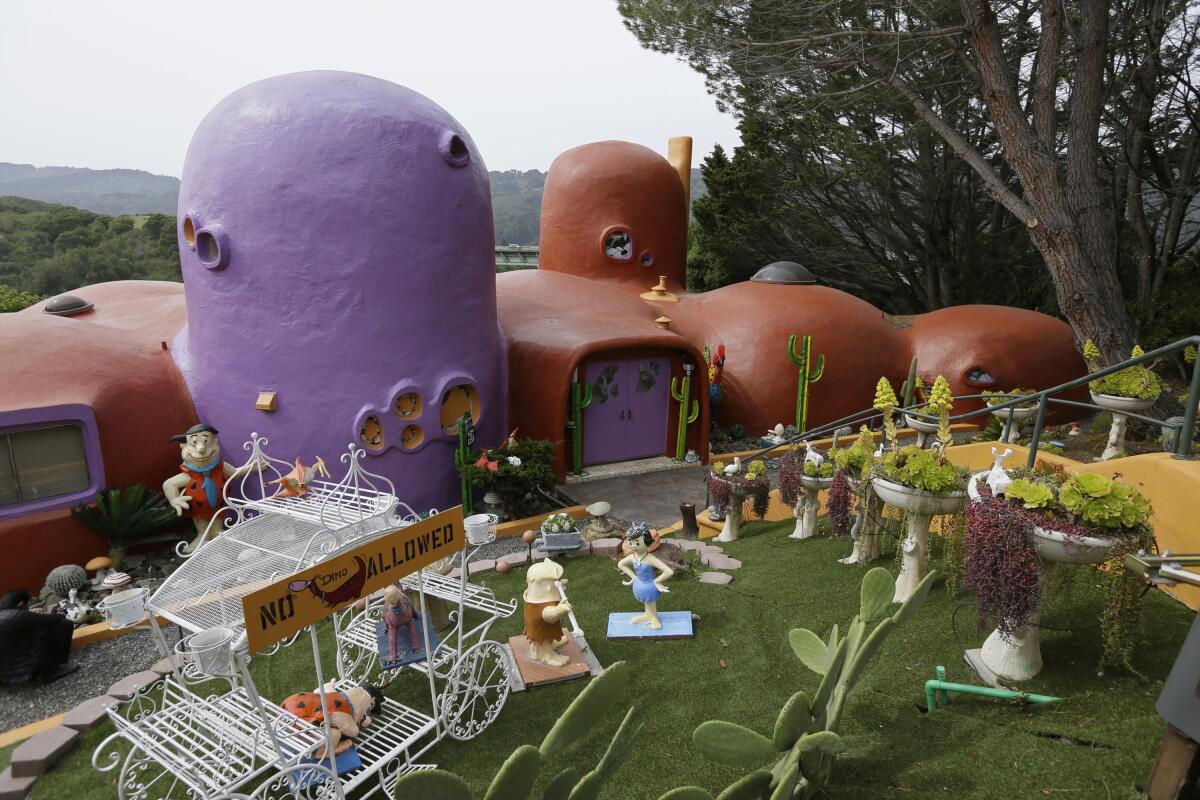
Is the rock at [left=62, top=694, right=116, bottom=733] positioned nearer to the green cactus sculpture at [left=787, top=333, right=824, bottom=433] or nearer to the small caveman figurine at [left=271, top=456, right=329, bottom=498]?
the small caveman figurine at [left=271, top=456, right=329, bottom=498]

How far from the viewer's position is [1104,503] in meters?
3.76

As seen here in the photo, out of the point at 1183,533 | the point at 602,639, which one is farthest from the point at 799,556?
the point at 1183,533

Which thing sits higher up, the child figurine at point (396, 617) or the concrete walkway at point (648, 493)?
the child figurine at point (396, 617)

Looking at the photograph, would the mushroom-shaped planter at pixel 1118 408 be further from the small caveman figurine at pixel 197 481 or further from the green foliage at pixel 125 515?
the green foliage at pixel 125 515

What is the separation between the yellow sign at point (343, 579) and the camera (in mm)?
3277

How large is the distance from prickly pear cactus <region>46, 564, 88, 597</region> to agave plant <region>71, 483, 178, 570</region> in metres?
Result: 0.47

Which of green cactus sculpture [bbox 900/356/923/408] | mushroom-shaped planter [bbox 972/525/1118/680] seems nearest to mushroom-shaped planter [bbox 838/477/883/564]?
mushroom-shaped planter [bbox 972/525/1118/680]

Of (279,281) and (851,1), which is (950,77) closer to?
(851,1)

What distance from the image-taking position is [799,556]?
7.13m

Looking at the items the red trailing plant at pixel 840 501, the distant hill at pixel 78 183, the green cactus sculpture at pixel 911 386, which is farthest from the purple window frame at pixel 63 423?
the distant hill at pixel 78 183

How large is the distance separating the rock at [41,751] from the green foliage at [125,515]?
11.1 feet

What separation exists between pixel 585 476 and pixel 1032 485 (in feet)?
27.1

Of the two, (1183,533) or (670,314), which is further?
(670,314)

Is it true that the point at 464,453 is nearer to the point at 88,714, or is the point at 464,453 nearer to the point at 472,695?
the point at 472,695
